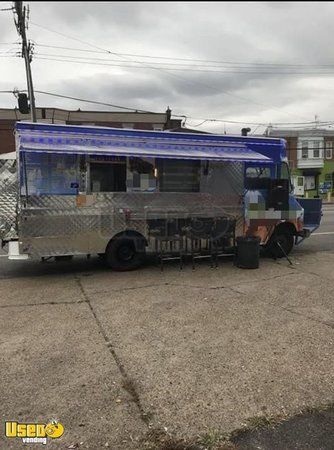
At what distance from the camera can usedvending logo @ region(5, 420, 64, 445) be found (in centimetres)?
328

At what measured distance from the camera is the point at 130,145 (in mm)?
8711

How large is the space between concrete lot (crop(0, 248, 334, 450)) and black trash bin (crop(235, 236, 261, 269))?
1.04 metres

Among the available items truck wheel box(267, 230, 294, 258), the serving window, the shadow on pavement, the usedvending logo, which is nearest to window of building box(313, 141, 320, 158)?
truck wheel box(267, 230, 294, 258)

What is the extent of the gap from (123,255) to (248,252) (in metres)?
2.65

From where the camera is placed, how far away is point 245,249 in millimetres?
9375

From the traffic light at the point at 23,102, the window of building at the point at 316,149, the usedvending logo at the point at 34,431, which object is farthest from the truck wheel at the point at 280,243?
the window of building at the point at 316,149

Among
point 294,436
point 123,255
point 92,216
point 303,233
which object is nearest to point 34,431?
point 294,436

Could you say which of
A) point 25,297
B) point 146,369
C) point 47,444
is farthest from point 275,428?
point 25,297

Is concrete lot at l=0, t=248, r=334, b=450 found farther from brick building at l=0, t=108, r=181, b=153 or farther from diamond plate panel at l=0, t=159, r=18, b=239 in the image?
brick building at l=0, t=108, r=181, b=153

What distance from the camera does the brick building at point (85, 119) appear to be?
4187 cm

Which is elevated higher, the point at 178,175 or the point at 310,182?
the point at 310,182

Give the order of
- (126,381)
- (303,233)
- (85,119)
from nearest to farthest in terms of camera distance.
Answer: (126,381)
(303,233)
(85,119)

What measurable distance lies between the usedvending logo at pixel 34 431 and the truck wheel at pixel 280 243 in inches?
316

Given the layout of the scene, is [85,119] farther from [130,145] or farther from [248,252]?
[248,252]
